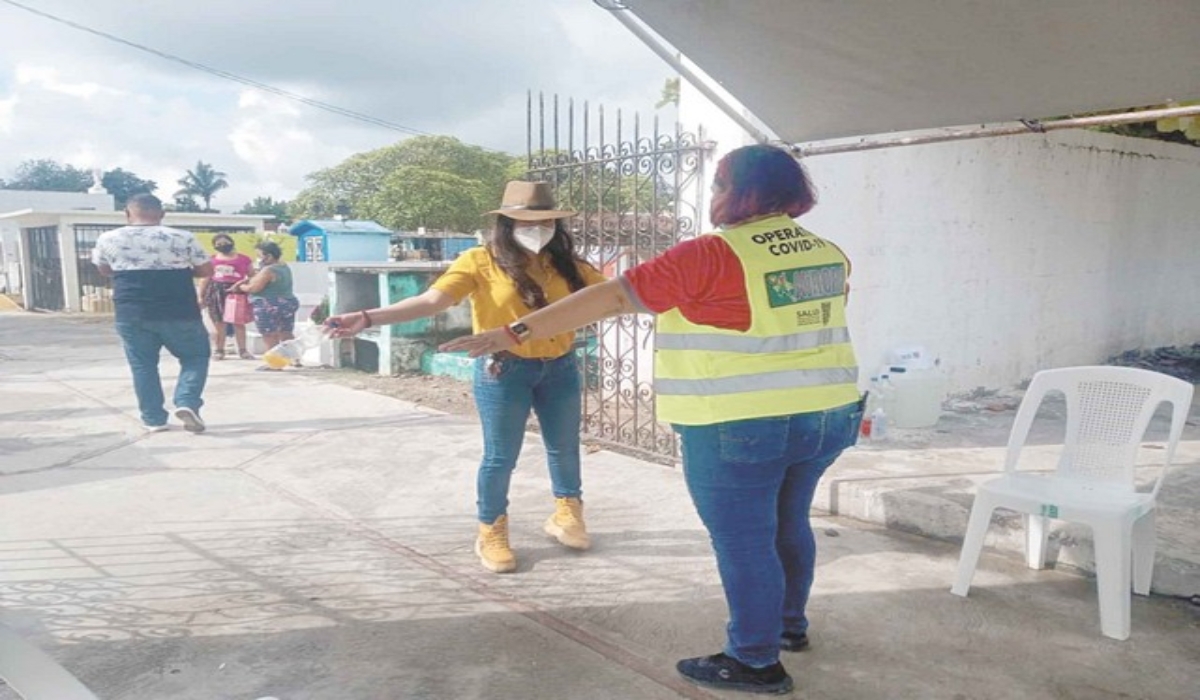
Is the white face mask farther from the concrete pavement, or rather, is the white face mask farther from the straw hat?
the concrete pavement

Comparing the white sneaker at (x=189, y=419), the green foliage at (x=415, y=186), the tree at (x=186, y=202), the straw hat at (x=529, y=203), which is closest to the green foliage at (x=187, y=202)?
the tree at (x=186, y=202)

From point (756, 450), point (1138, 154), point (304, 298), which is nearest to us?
point (756, 450)

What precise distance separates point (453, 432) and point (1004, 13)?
4.34 meters

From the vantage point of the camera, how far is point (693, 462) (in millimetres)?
2344

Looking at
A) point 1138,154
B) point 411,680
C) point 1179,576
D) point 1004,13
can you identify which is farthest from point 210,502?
point 1138,154

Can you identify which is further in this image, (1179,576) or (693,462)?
(1179,576)

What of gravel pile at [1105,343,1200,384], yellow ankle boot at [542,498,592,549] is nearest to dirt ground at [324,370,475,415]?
yellow ankle boot at [542,498,592,549]

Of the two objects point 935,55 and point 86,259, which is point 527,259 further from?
point 86,259

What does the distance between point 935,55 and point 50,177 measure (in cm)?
10367

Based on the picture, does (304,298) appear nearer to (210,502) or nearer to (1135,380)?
(210,502)

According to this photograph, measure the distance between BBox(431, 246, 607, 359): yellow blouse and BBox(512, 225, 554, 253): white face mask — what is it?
0.06 metres

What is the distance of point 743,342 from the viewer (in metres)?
2.23

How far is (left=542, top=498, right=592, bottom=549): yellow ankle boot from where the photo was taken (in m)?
3.58

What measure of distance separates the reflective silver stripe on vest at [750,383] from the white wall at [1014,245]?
285 centimetres
